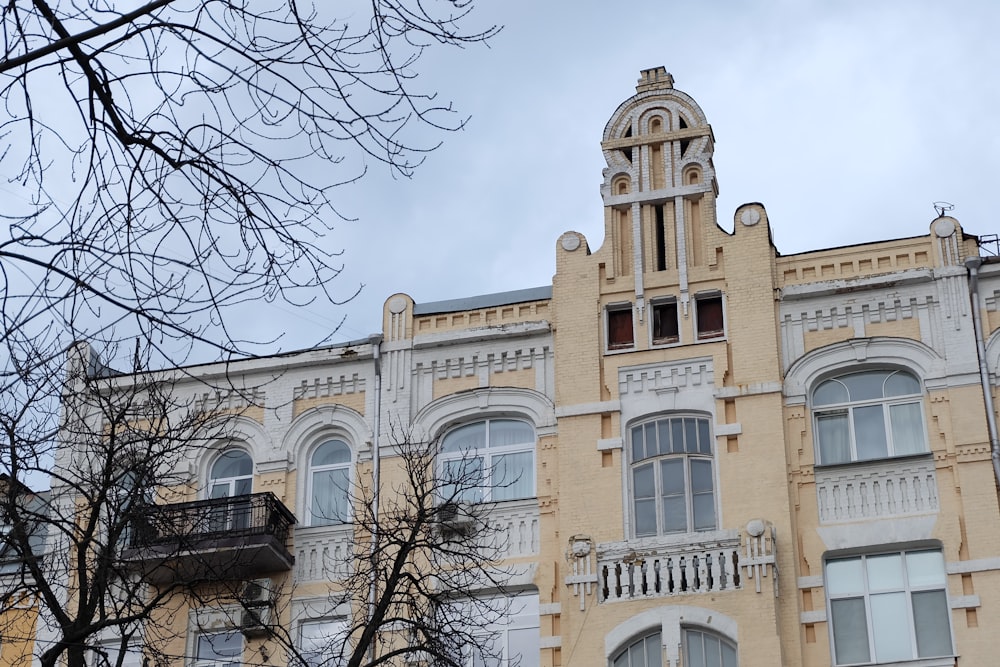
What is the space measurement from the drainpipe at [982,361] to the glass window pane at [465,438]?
802 cm

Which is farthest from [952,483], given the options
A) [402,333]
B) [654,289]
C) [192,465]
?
[192,465]

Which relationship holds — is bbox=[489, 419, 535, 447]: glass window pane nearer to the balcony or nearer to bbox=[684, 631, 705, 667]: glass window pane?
the balcony

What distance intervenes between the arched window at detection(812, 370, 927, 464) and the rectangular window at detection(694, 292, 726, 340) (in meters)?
1.89

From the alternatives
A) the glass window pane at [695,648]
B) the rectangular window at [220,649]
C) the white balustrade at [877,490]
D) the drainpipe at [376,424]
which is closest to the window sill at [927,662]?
the white balustrade at [877,490]

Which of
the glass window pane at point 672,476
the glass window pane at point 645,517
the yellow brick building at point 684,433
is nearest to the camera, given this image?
the yellow brick building at point 684,433

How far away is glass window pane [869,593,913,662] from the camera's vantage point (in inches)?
903

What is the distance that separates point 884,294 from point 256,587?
1108 centimetres

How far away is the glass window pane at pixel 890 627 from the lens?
903 inches

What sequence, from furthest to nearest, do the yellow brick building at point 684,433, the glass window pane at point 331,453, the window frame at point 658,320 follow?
the glass window pane at point 331,453 → the window frame at point 658,320 → the yellow brick building at point 684,433

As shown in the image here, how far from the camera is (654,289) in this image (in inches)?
1040

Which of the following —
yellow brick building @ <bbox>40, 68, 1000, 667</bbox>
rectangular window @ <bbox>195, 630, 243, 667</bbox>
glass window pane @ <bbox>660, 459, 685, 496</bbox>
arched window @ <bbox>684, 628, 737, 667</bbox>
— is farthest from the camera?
rectangular window @ <bbox>195, 630, 243, 667</bbox>

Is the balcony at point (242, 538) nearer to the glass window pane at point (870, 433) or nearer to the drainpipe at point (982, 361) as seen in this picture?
the glass window pane at point (870, 433)

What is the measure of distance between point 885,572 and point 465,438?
7208mm

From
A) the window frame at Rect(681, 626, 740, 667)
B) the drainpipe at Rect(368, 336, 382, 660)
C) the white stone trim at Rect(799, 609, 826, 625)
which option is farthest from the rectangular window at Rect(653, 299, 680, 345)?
the white stone trim at Rect(799, 609, 826, 625)
